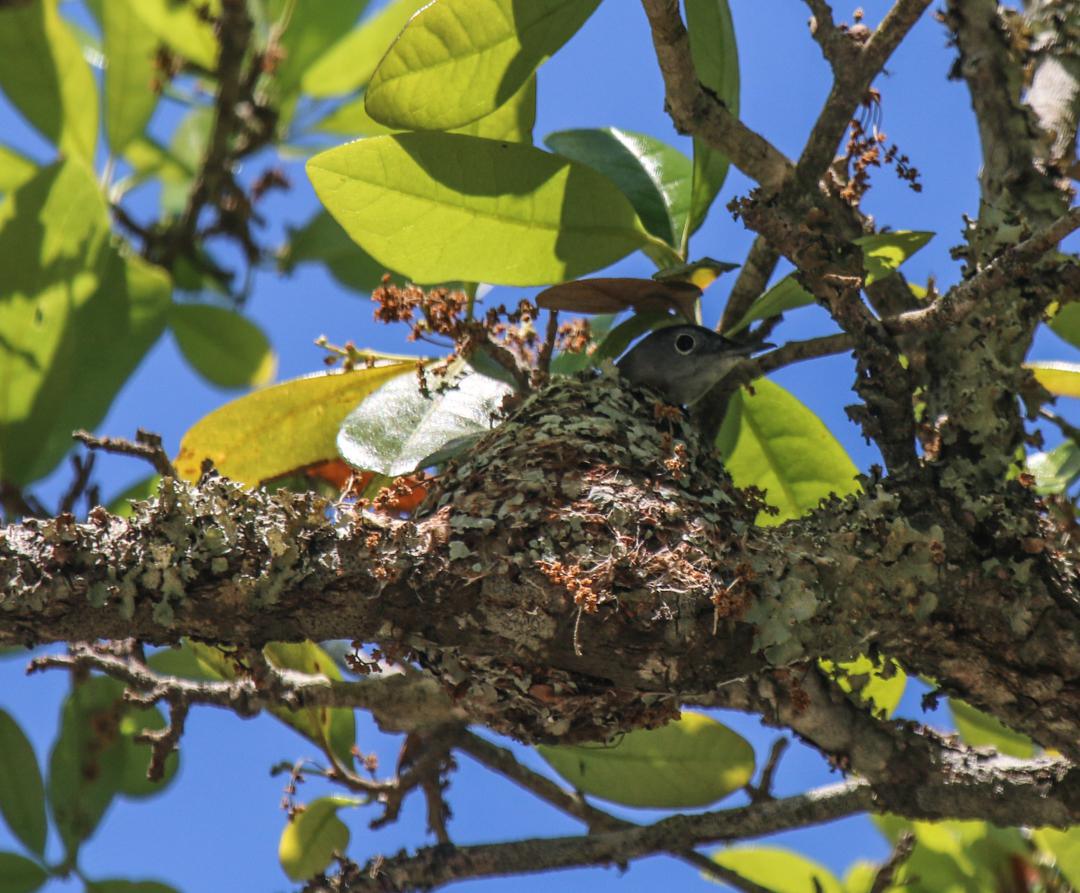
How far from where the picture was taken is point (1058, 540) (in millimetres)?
2365

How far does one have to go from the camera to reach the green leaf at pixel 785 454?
9.53 feet

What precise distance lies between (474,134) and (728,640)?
3.88 ft

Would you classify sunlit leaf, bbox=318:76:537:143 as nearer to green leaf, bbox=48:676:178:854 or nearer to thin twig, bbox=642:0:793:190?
thin twig, bbox=642:0:793:190

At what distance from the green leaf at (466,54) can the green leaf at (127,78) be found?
6.00 ft

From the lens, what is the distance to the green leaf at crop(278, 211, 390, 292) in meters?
4.45

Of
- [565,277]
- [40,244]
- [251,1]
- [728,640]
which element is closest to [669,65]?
[565,277]

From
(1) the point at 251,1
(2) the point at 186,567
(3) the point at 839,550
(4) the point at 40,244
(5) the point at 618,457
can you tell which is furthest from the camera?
(1) the point at 251,1

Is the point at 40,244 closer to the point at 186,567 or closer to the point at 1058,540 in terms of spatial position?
the point at 186,567

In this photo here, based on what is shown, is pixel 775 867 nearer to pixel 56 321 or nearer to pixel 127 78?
pixel 56 321

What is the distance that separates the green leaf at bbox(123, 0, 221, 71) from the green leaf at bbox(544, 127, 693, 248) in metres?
1.60

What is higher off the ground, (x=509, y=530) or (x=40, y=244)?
(x=40, y=244)

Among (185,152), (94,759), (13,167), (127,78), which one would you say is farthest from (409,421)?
(185,152)

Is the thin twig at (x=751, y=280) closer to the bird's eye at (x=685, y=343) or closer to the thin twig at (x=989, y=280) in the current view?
the bird's eye at (x=685, y=343)

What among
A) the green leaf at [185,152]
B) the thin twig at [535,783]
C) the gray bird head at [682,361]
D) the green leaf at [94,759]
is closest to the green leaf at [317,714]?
the thin twig at [535,783]
